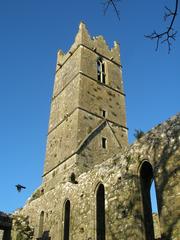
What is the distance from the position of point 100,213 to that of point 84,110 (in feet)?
29.3

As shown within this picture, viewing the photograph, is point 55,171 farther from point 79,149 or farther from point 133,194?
point 133,194

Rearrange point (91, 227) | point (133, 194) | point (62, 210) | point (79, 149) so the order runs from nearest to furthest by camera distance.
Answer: point (133, 194), point (91, 227), point (62, 210), point (79, 149)

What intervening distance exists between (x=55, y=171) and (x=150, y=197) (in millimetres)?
9793

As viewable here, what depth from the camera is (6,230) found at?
1445cm

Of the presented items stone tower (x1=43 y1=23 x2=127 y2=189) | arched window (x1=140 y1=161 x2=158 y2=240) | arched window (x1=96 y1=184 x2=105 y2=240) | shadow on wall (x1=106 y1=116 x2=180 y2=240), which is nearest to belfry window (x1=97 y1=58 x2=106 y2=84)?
stone tower (x1=43 y1=23 x2=127 y2=189)

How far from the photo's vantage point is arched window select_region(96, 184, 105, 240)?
11719 millimetres

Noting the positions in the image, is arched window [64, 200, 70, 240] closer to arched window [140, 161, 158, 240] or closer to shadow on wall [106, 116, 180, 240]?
shadow on wall [106, 116, 180, 240]

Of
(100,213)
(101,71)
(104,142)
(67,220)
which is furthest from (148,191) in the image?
(101,71)

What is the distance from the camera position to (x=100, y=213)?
39.7 feet

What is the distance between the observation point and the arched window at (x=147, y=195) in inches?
381

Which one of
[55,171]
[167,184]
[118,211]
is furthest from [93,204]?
[55,171]

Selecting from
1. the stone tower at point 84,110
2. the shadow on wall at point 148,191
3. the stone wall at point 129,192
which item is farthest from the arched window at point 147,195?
the stone tower at point 84,110

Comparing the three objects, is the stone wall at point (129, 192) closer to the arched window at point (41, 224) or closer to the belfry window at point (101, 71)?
the arched window at point (41, 224)

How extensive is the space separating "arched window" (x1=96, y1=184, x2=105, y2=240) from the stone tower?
3795 millimetres
